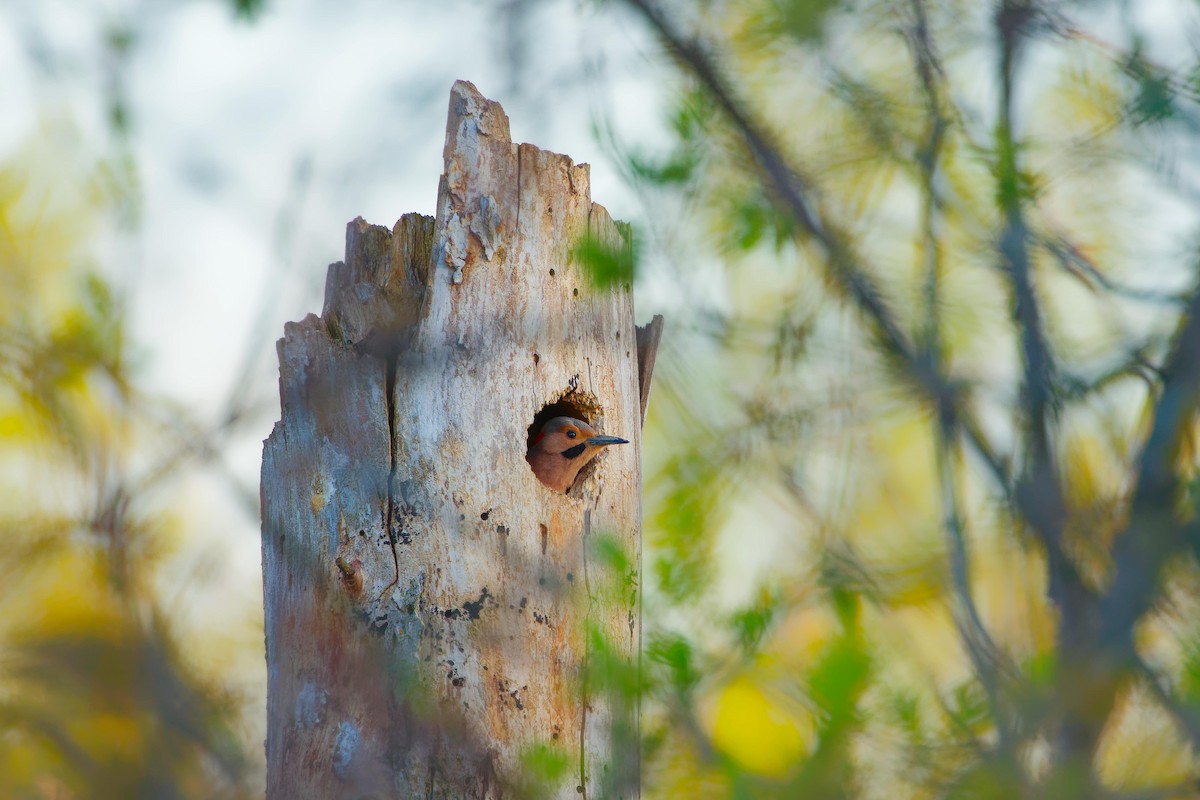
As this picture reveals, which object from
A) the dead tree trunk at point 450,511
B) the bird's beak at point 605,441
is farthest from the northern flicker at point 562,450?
the dead tree trunk at point 450,511

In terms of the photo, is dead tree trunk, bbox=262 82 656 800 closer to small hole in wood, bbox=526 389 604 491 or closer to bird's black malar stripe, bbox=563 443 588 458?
small hole in wood, bbox=526 389 604 491

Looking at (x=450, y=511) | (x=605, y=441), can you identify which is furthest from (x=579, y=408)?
(x=450, y=511)

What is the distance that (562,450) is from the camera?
4.20 metres

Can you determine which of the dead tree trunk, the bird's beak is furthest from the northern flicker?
the dead tree trunk

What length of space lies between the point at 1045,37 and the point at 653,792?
2080 millimetres

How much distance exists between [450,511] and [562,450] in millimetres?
768

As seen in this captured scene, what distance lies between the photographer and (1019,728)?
189cm

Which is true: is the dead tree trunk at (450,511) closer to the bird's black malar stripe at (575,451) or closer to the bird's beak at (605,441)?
the bird's beak at (605,441)

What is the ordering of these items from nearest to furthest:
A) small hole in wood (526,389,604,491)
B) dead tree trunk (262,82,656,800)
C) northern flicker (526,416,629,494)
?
dead tree trunk (262,82,656,800) < small hole in wood (526,389,604,491) < northern flicker (526,416,629,494)

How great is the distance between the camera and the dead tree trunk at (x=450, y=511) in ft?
10.9

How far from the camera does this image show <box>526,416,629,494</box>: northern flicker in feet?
13.4

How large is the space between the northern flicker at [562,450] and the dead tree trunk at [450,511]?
0.13 meters

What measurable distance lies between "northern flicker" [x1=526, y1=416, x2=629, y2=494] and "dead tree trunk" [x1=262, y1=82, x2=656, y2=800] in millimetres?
132

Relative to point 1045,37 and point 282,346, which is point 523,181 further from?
point 1045,37
